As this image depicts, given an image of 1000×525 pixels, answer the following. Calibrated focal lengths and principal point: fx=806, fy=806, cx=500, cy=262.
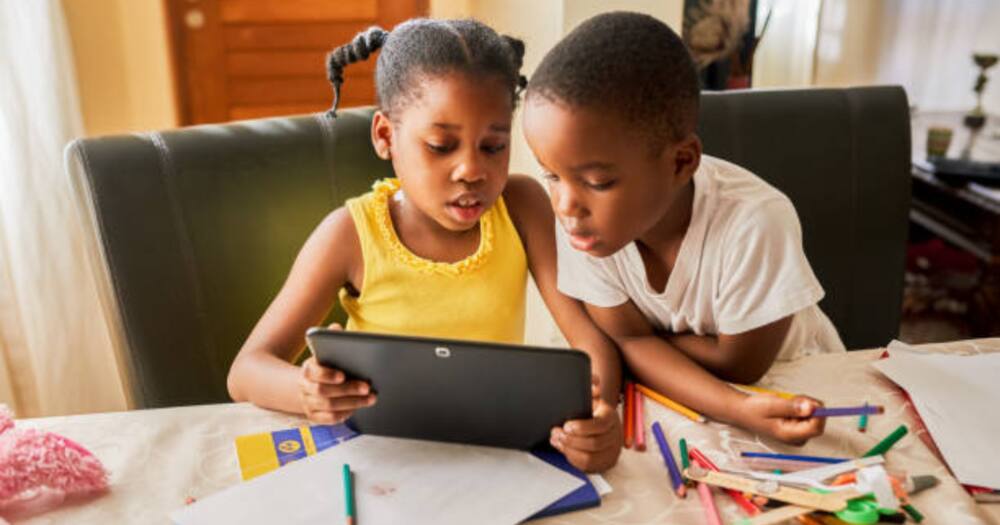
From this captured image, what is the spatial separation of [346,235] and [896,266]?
100cm

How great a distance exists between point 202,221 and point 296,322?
227 mm

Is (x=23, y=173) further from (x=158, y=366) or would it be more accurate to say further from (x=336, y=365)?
(x=336, y=365)

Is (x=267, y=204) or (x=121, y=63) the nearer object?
(x=267, y=204)

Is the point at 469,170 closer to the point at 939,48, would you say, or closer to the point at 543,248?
the point at 543,248

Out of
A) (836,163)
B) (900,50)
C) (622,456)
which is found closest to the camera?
(622,456)

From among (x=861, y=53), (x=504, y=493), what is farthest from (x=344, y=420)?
(x=861, y=53)

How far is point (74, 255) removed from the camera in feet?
6.37

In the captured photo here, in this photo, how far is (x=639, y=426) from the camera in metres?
0.83

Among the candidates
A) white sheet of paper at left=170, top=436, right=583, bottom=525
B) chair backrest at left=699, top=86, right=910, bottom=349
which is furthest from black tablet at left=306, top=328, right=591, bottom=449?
chair backrest at left=699, top=86, right=910, bottom=349

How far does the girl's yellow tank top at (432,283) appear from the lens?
3.73 feet

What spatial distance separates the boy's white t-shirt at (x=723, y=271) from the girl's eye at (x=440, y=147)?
7.9 inches

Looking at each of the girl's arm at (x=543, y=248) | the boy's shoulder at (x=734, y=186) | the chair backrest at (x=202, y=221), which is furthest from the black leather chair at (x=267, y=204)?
the boy's shoulder at (x=734, y=186)

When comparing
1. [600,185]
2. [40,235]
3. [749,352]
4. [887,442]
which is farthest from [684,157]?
[40,235]

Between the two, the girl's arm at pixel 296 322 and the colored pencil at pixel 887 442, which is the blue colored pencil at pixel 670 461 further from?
the girl's arm at pixel 296 322
